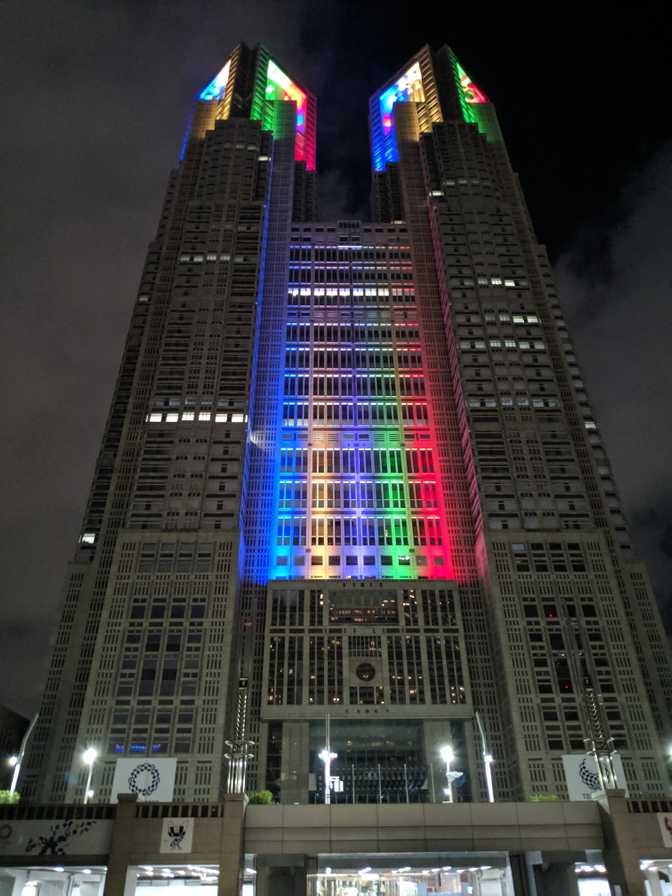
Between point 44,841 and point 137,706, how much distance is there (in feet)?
186

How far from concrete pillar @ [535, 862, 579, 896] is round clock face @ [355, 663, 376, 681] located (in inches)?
2386

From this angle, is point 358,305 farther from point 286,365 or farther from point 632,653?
point 632,653

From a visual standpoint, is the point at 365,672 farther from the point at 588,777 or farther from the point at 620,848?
the point at 620,848

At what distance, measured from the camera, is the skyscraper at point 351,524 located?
98062 mm

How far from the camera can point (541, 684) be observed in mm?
99562

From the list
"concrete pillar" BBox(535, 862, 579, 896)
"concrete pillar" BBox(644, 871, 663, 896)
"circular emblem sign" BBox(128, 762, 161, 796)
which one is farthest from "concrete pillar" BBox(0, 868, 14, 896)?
"circular emblem sign" BBox(128, 762, 161, 796)

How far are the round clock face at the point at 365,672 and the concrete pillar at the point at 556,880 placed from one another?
2386 inches

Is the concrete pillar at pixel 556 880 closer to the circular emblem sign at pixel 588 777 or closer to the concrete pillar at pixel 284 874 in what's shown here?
the concrete pillar at pixel 284 874

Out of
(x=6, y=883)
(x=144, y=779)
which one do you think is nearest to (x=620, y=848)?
(x=6, y=883)

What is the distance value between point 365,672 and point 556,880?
204 feet

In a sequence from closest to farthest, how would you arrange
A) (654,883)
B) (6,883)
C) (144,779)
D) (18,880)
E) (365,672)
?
1. (6,883)
2. (18,880)
3. (654,883)
4. (144,779)
5. (365,672)

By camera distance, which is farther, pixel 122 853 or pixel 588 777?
pixel 588 777

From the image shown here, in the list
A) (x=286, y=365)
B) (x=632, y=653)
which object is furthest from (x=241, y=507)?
(x=632, y=653)

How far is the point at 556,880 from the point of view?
45875 millimetres
